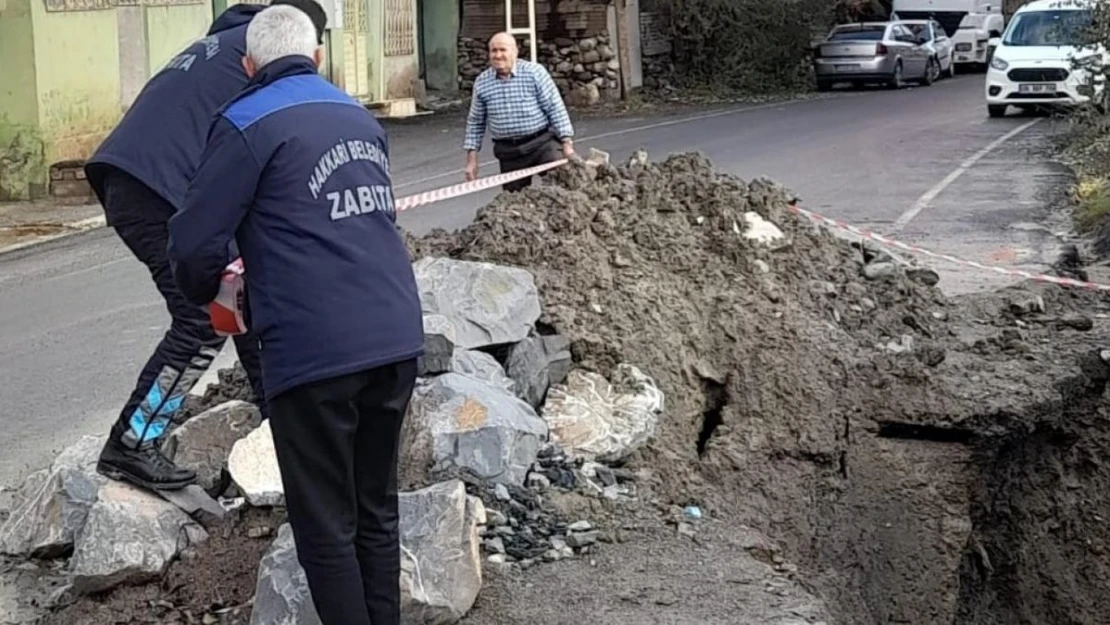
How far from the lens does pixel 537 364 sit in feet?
21.6

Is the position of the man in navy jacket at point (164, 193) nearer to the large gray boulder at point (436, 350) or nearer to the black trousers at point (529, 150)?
the large gray boulder at point (436, 350)

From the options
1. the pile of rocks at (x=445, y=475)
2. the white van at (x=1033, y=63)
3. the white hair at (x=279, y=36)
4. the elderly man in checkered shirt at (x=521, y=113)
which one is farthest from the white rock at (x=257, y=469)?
the white van at (x=1033, y=63)

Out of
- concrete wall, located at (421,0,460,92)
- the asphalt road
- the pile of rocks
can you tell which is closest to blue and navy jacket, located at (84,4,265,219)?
the pile of rocks

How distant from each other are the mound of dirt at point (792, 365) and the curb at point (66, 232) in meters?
7.91

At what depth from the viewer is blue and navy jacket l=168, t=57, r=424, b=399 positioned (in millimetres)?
4094

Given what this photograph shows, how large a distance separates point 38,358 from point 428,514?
516cm

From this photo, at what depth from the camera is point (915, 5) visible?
4119 centimetres

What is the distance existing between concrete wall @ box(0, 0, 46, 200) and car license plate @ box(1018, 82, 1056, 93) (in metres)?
15.5

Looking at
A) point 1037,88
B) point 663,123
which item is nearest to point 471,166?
point 663,123

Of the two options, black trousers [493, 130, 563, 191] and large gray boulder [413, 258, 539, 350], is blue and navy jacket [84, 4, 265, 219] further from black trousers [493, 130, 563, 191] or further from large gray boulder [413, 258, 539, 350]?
black trousers [493, 130, 563, 191]

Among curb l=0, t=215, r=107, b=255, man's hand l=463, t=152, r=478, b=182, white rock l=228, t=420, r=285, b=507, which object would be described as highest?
man's hand l=463, t=152, r=478, b=182

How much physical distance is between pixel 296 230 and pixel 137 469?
2.00 meters

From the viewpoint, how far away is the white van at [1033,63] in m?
23.7

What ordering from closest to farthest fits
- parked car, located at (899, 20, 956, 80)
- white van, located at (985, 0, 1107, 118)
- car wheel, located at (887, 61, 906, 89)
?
white van, located at (985, 0, 1107, 118)
car wheel, located at (887, 61, 906, 89)
parked car, located at (899, 20, 956, 80)
